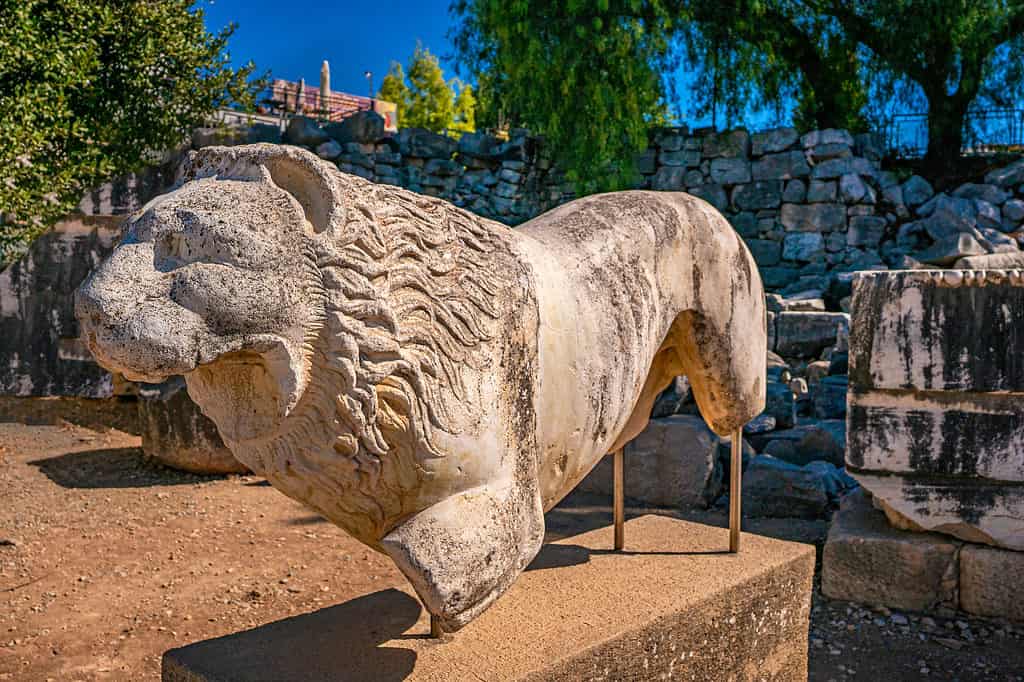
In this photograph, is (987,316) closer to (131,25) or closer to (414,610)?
(414,610)

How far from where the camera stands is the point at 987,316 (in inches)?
154

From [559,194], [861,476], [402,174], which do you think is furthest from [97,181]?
[861,476]

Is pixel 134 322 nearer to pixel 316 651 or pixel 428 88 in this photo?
pixel 316 651

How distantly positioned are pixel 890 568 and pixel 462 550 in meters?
3.17

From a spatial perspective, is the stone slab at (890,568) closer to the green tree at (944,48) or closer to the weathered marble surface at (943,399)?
the weathered marble surface at (943,399)

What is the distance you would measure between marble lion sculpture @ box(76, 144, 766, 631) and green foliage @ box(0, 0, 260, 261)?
7555 millimetres

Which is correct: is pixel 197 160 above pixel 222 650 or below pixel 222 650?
above

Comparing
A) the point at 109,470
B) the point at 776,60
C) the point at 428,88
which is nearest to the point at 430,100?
the point at 428,88

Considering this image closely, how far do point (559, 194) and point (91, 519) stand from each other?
9705mm

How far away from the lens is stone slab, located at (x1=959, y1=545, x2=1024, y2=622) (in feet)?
12.9

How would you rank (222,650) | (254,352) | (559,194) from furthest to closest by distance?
1. (559,194)
2. (222,650)
3. (254,352)

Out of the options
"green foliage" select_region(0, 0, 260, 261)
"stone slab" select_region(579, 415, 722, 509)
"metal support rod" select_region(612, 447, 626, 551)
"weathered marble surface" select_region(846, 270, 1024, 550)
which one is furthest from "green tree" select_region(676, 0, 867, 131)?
"metal support rod" select_region(612, 447, 626, 551)

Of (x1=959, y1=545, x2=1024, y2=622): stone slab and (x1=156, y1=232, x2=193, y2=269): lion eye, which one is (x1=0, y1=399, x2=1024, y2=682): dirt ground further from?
(x1=156, y1=232, x2=193, y2=269): lion eye

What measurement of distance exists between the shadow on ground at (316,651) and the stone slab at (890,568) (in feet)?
8.68
